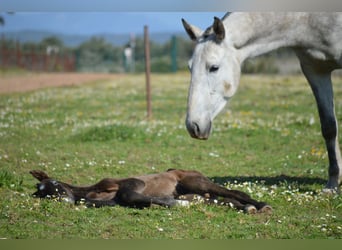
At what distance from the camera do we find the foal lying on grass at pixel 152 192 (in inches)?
226

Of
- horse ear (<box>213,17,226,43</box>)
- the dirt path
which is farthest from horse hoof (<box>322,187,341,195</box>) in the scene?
the dirt path

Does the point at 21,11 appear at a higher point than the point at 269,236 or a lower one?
higher

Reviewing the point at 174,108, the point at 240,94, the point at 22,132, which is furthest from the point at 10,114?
the point at 240,94

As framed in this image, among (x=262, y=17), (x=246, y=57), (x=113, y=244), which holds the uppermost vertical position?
(x=262, y=17)

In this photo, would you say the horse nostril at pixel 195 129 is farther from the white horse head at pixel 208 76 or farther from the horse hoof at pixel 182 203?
the horse hoof at pixel 182 203

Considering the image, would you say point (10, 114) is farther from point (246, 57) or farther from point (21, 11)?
point (246, 57)

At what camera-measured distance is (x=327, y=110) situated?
6.69 metres

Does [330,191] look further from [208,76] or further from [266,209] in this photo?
[208,76]

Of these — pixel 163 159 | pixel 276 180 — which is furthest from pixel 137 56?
pixel 276 180

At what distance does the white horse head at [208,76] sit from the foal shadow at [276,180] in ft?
5.57

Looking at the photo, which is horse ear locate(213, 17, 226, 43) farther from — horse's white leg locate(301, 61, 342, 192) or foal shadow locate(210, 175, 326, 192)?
foal shadow locate(210, 175, 326, 192)

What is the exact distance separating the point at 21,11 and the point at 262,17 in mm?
2951

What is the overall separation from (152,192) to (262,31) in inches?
78.4

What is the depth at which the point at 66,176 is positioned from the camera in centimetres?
734
